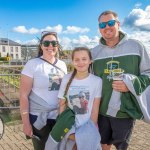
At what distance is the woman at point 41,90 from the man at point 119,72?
514 mm

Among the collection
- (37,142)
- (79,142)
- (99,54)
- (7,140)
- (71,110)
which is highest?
(99,54)

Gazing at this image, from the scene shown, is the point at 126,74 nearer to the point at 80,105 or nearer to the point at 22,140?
the point at 80,105

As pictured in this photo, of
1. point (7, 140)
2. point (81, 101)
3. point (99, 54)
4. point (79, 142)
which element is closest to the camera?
point (79, 142)

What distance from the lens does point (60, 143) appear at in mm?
2828

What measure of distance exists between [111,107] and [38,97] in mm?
843

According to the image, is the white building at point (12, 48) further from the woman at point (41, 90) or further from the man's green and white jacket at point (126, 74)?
the man's green and white jacket at point (126, 74)

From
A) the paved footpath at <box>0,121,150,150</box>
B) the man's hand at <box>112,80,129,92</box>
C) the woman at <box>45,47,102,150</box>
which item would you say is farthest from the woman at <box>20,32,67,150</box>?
the paved footpath at <box>0,121,150,150</box>

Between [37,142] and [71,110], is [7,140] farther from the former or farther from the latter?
[71,110]

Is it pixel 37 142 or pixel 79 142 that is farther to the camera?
pixel 37 142

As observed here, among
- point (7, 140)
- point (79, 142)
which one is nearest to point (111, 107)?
point (79, 142)

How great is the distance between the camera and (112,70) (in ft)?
9.75

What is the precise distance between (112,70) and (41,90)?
84 centimetres

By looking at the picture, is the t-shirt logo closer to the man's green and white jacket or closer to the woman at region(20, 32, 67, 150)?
the man's green and white jacket

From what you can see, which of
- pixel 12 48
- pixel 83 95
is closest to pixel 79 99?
pixel 83 95
